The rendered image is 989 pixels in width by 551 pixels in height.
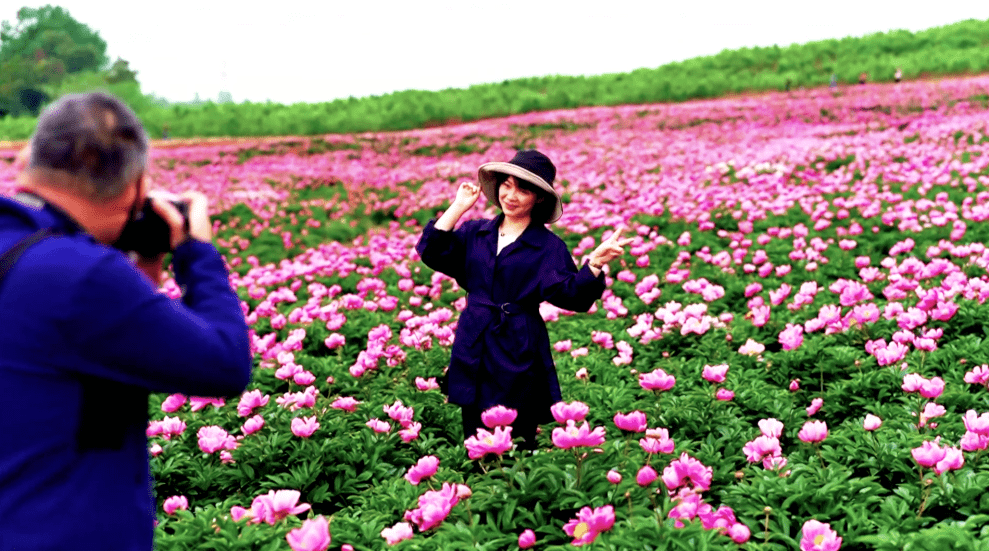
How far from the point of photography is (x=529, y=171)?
11.2ft

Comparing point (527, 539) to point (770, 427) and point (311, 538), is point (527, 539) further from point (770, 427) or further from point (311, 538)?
point (770, 427)

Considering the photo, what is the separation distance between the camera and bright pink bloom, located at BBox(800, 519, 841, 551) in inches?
86.4

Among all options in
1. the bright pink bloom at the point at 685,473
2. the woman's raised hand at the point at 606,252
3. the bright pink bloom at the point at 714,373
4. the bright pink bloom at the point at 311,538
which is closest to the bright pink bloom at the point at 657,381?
the bright pink bloom at the point at 714,373

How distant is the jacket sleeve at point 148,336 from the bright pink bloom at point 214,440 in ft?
6.50

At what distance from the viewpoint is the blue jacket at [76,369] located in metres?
1.31

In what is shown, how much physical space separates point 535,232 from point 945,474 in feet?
6.07

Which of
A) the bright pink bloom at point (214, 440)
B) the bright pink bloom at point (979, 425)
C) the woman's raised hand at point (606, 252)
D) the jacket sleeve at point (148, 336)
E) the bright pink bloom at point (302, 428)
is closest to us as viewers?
the jacket sleeve at point (148, 336)

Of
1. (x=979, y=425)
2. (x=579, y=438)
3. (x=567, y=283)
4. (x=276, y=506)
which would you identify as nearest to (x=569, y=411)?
(x=579, y=438)

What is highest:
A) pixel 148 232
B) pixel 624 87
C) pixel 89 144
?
pixel 624 87

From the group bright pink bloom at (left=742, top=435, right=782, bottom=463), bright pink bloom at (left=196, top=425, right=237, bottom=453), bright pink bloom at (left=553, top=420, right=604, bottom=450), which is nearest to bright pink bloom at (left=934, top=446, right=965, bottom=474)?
bright pink bloom at (left=742, top=435, right=782, bottom=463)

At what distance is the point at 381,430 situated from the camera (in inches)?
143

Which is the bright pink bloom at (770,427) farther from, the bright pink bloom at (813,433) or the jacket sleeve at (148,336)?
the jacket sleeve at (148,336)

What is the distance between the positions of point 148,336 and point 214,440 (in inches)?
83.6

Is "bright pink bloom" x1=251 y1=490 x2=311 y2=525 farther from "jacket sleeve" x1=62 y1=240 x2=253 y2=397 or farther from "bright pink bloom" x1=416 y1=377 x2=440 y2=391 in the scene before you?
"bright pink bloom" x1=416 y1=377 x2=440 y2=391
